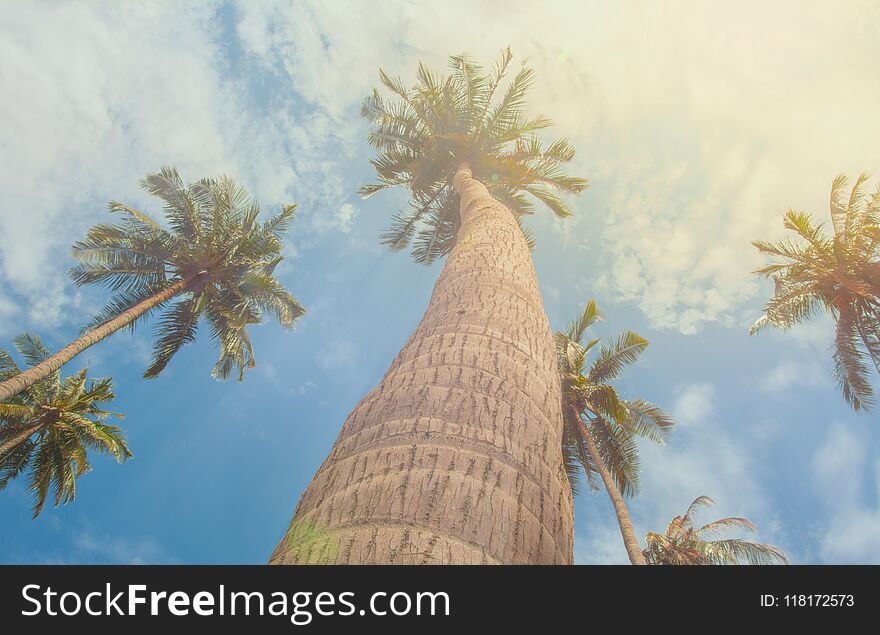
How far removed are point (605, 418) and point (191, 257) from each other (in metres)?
13.0

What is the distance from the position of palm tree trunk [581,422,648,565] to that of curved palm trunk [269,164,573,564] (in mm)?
10991

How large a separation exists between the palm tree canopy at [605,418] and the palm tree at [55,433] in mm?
13830

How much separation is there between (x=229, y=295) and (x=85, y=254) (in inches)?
152

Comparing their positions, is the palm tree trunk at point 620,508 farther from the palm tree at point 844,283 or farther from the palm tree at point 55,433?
the palm tree at point 55,433

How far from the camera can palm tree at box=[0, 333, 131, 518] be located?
47.6 feet

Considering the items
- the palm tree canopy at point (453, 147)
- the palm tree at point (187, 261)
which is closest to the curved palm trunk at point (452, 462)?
the palm tree canopy at point (453, 147)

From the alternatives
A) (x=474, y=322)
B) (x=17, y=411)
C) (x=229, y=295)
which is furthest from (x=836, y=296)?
(x=17, y=411)

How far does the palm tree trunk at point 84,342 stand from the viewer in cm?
1034

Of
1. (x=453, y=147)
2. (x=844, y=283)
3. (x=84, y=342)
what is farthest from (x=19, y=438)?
(x=844, y=283)

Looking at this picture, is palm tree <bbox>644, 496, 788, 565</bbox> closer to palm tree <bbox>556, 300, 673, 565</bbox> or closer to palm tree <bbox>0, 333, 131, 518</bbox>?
palm tree <bbox>556, 300, 673, 565</bbox>

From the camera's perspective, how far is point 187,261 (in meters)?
14.7
